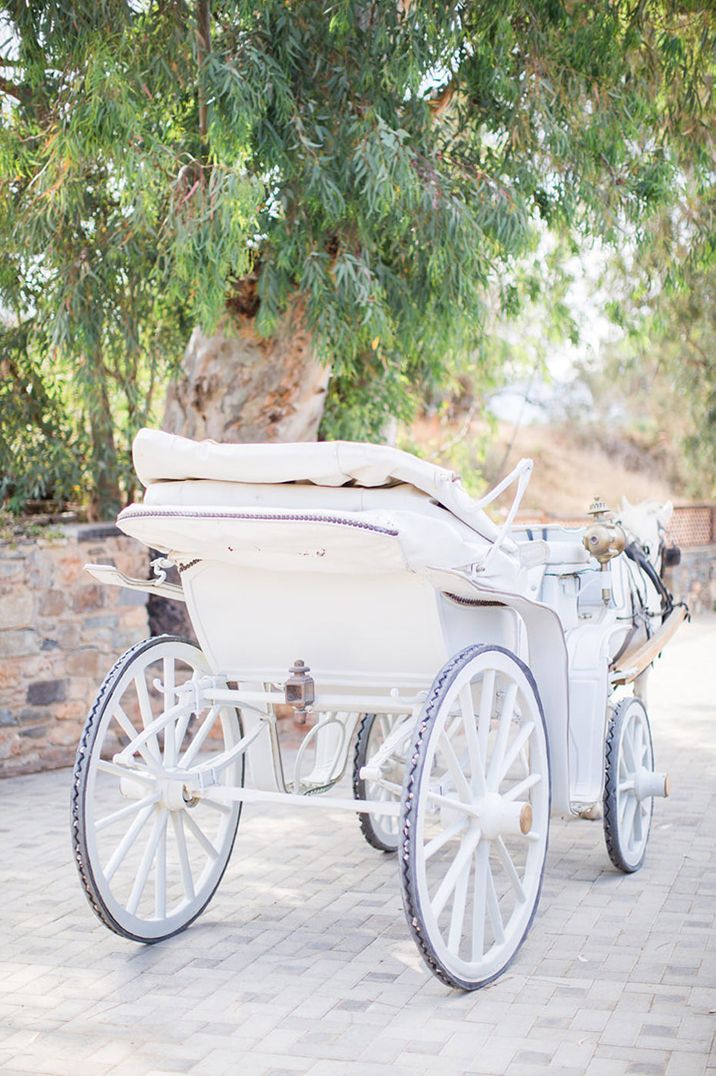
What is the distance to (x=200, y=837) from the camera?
4.79 meters

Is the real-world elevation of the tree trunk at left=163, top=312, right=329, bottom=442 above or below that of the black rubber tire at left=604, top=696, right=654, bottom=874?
above

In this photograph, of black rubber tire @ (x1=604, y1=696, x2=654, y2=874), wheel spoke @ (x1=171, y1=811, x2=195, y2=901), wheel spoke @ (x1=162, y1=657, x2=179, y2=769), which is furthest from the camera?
black rubber tire @ (x1=604, y1=696, x2=654, y2=874)

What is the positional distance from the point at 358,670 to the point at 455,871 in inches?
29.7

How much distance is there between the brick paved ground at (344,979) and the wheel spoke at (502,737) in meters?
0.68

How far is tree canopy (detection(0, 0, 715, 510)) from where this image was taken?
22.1 feet

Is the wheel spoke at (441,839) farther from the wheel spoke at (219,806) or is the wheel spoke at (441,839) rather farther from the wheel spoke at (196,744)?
the wheel spoke at (219,806)

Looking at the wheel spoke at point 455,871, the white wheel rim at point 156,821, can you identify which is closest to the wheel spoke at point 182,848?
the white wheel rim at point 156,821

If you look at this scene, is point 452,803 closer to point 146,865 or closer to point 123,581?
point 146,865

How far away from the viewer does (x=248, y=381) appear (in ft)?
28.3

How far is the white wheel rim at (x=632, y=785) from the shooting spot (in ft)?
17.4

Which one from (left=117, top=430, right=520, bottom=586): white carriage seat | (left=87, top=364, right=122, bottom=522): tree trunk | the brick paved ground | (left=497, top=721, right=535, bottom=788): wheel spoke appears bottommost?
the brick paved ground

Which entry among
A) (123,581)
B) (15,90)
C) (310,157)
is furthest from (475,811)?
(15,90)

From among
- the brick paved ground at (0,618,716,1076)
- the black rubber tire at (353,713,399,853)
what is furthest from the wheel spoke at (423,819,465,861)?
the black rubber tire at (353,713,399,853)

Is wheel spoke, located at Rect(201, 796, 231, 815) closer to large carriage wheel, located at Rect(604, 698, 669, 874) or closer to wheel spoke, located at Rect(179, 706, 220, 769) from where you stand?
wheel spoke, located at Rect(179, 706, 220, 769)
